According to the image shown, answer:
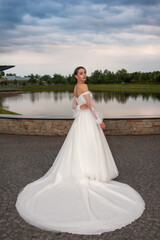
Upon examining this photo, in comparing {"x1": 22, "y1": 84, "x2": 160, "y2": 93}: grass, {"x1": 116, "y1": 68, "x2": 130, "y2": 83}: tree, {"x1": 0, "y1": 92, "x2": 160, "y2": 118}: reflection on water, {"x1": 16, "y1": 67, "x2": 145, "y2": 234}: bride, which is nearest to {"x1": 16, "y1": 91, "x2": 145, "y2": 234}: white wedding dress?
{"x1": 16, "y1": 67, "x2": 145, "y2": 234}: bride

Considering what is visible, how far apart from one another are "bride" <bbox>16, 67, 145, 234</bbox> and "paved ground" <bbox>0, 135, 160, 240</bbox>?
13 centimetres

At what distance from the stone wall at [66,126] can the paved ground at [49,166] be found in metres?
0.37

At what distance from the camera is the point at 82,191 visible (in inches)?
154

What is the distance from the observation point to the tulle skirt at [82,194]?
3264 mm

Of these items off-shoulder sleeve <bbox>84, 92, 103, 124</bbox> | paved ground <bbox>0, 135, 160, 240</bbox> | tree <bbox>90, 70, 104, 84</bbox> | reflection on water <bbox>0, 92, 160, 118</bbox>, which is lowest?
reflection on water <bbox>0, 92, 160, 118</bbox>

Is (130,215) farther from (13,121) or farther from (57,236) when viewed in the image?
(13,121)

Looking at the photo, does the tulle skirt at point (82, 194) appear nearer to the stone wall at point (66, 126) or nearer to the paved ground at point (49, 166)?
the paved ground at point (49, 166)

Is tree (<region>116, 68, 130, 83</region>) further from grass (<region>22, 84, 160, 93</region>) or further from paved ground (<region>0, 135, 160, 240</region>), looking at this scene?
paved ground (<region>0, 135, 160, 240</region>)

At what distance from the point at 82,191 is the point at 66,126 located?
17.8ft

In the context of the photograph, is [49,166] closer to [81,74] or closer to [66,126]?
[81,74]

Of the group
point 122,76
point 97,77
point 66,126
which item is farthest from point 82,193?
point 97,77

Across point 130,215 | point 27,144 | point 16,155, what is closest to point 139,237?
point 130,215

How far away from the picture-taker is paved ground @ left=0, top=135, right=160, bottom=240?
309 cm

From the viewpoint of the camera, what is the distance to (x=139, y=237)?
118 inches
